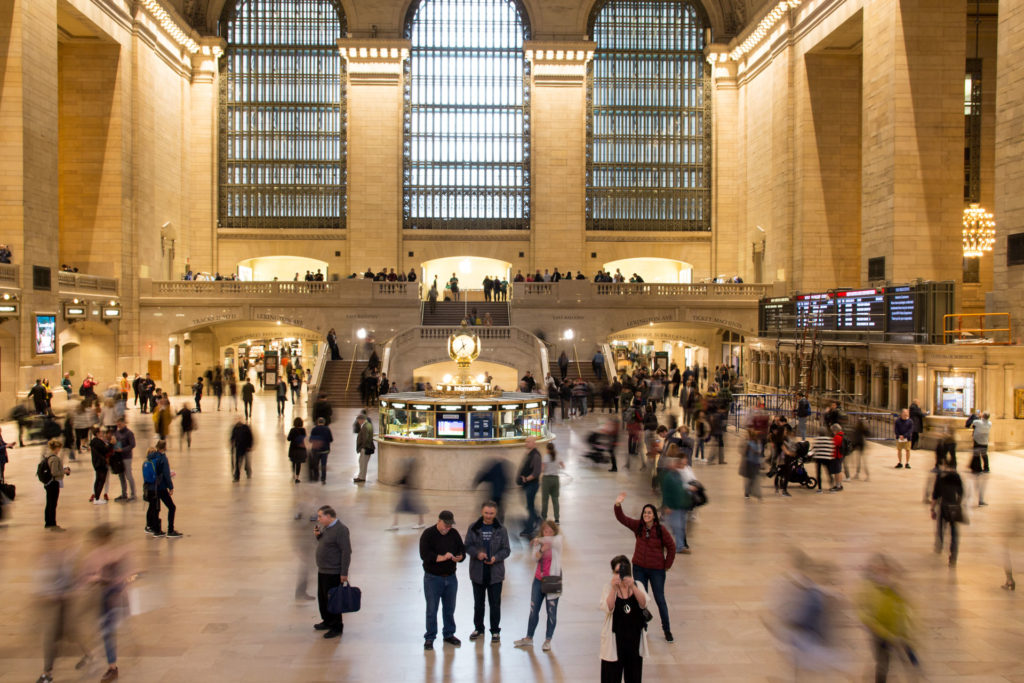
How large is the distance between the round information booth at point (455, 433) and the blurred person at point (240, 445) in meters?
2.66

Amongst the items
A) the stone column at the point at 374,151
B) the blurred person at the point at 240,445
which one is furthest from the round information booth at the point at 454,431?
the stone column at the point at 374,151

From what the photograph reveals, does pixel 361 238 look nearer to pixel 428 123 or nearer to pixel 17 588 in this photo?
pixel 428 123

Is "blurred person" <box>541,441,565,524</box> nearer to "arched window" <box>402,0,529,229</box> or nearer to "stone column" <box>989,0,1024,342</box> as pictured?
"stone column" <box>989,0,1024,342</box>

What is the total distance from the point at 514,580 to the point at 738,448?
39.9 ft

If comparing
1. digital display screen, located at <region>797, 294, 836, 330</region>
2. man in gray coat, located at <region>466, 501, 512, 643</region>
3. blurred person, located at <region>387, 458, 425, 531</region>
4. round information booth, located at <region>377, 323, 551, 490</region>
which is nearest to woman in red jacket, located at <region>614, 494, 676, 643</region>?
man in gray coat, located at <region>466, 501, 512, 643</region>

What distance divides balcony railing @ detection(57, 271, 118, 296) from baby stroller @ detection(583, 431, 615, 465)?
65.2 ft

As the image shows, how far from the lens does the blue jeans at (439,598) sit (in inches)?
295

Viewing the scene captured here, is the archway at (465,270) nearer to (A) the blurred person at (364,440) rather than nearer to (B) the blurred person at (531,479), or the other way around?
(A) the blurred person at (364,440)

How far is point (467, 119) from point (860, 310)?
78.7ft

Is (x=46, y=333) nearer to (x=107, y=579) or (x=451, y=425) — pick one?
(x=451, y=425)

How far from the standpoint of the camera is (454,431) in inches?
562

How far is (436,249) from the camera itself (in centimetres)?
4138

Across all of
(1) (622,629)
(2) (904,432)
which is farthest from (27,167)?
(1) (622,629)

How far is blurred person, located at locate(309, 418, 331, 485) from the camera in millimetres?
14227
